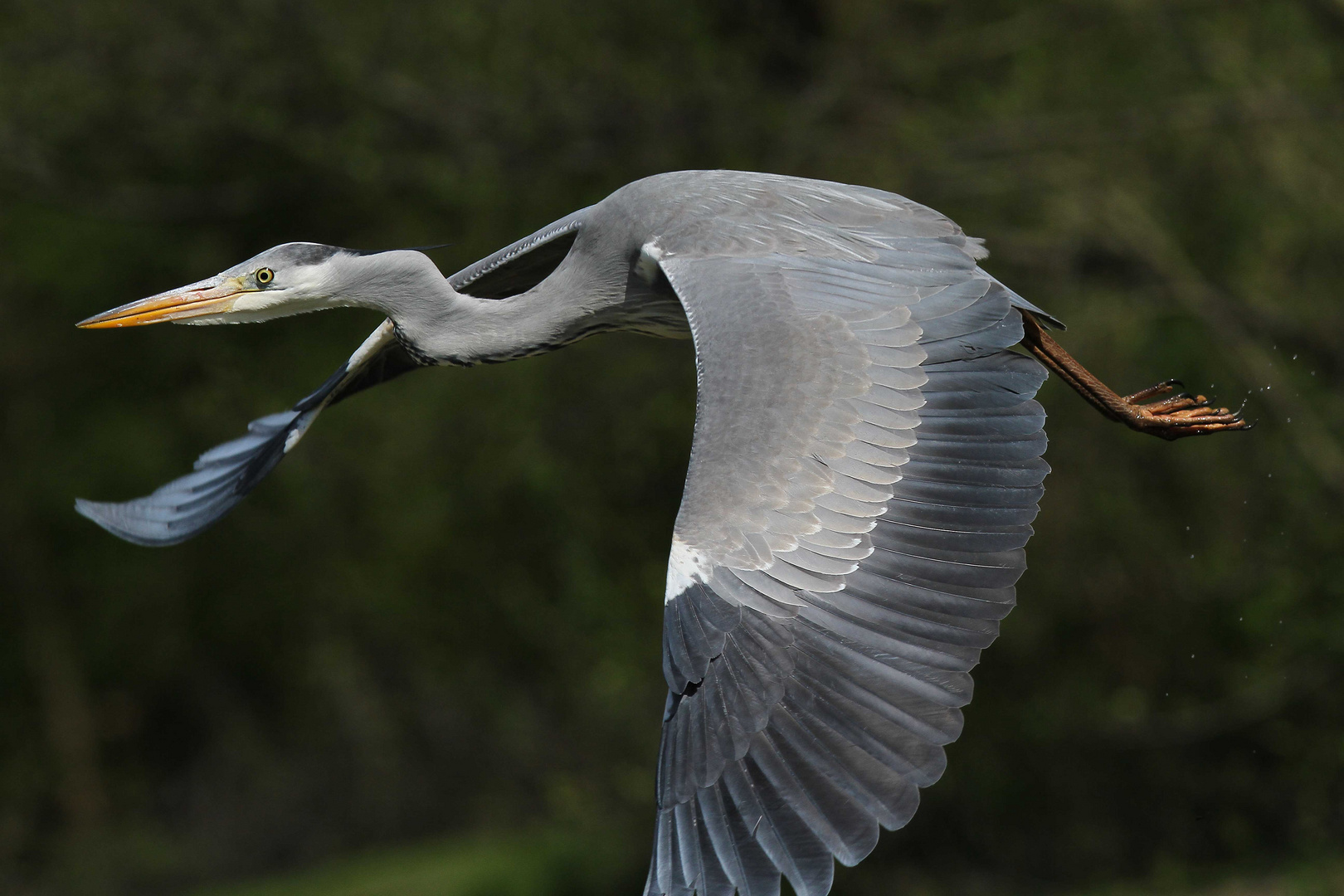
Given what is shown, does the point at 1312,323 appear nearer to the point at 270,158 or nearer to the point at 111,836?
the point at 270,158

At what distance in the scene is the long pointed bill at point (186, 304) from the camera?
4.76 meters

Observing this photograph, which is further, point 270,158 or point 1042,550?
point 270,158

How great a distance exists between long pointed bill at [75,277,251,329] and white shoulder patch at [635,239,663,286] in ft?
4.11

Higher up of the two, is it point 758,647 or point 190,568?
point 758,647

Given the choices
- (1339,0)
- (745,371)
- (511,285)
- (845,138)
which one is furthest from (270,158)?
(745,371)

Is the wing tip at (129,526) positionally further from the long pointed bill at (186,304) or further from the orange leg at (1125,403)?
the orange leg at (1125,403)

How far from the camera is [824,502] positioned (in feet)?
11.7

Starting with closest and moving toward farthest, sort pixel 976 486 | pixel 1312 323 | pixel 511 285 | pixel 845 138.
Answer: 1. pixel 976 486
2. pixel 511 285
3. pixel 1312 323
4. pixel 845 138

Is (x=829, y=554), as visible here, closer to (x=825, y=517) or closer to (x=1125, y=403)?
(x=825, y=517)

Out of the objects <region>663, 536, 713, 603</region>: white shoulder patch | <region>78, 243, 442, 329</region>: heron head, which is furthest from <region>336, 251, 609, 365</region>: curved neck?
<region>663, 536, 713, 603</region>: white shoulder patch

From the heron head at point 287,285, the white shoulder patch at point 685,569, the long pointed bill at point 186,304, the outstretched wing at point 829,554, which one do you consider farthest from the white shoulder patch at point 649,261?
the long pointed bill at point 186,304

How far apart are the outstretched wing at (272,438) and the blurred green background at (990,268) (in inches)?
160

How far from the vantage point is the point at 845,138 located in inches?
370

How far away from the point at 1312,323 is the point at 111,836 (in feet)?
37.1
